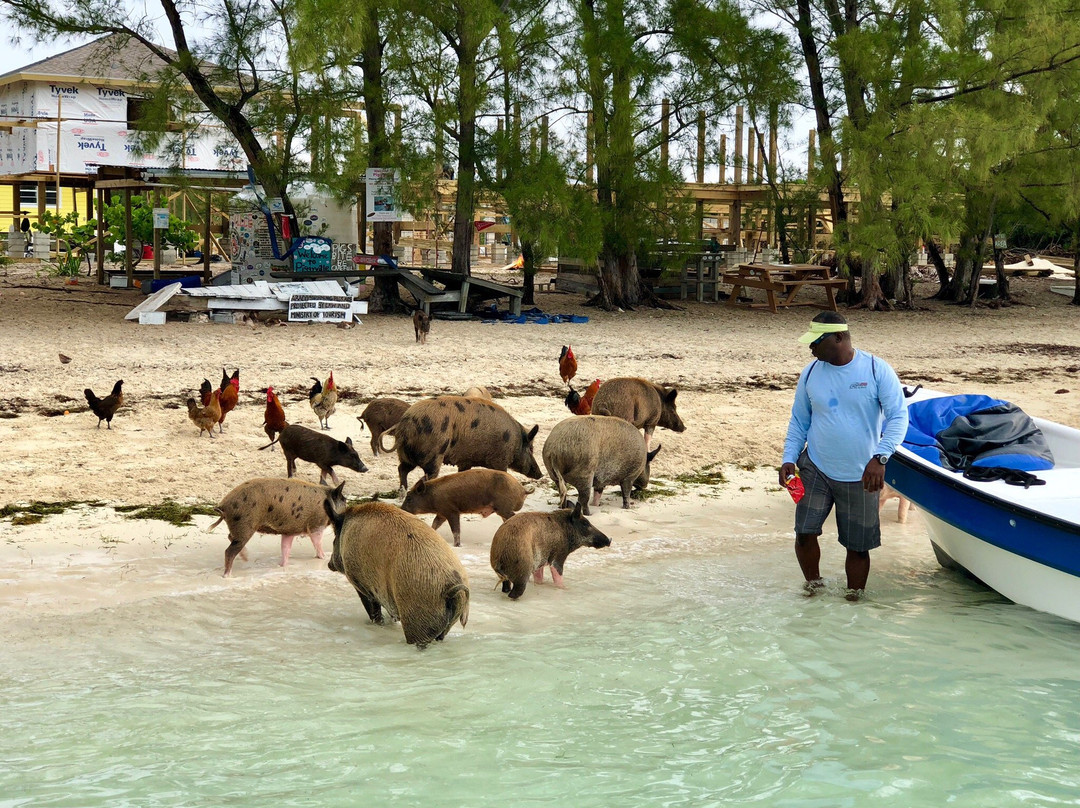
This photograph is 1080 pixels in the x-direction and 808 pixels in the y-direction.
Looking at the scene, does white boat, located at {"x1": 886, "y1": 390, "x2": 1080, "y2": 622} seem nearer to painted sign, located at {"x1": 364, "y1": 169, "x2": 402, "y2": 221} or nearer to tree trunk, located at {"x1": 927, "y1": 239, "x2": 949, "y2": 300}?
painted sign, located at {"x1": 364, "y1": 169, "x2": 402, "y2": 221}

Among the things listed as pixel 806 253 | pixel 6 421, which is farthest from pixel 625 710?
pixel 806 253

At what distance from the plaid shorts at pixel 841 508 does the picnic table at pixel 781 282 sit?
1702 centimetres

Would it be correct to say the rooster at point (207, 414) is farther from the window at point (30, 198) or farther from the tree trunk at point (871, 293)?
the window at point (30, 198)

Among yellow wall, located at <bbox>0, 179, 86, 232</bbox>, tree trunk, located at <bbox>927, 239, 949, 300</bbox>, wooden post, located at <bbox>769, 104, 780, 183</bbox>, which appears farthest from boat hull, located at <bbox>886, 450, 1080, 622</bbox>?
yellow wall, located at <bbox>0, 179, 86, 232</bbox>

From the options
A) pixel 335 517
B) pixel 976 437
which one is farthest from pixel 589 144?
pixel 335 517

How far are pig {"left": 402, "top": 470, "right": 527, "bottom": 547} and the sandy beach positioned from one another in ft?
1.37

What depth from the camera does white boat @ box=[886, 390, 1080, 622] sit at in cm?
656

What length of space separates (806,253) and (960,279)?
11.5 ft

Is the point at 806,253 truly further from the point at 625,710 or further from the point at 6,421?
the point at 625,710

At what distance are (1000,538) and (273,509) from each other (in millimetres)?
4315

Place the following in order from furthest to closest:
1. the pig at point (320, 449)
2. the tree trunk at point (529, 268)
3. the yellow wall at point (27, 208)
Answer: the yellow wall at point (27, 208) < the tree trunk at point (529, 268) < the pig at point (320, 449)

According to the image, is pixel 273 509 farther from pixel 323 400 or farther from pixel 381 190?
pixel 381 190

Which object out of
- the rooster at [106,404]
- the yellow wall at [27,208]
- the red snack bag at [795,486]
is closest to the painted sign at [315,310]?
the rooster at [106,404]

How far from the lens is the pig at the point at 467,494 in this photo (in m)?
7.61
